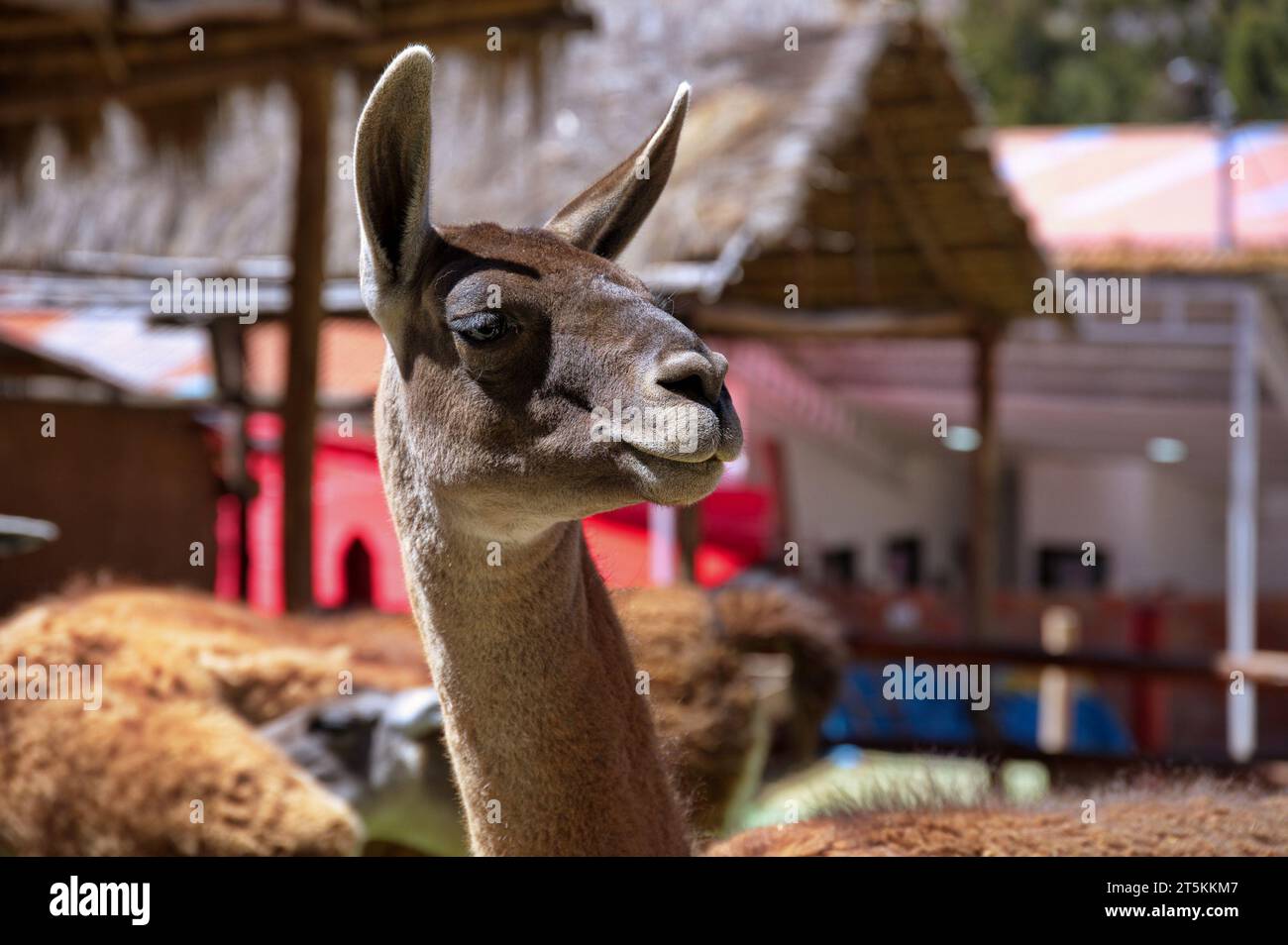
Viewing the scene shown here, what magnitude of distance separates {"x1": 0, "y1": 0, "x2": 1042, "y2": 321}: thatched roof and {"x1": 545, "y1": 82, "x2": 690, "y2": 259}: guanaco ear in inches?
127

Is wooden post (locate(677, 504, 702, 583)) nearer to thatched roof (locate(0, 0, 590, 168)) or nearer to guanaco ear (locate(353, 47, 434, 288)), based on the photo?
thatched roof (locate(0, 0, 590, 168))

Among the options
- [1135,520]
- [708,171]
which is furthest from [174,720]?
[1135,520]

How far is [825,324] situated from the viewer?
27.7 feet

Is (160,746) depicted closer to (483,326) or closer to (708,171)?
(483,326)

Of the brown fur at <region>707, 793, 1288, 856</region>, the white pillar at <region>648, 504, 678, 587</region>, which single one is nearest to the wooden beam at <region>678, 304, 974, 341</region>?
the white pillar at <region>648, 504, 678, 587</region>

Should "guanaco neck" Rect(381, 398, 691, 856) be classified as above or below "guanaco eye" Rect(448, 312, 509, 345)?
below

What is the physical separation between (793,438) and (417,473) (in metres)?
11.9

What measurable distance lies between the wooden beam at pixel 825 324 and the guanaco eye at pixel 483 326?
18.2ft

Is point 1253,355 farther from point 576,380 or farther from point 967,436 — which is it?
point 576,380

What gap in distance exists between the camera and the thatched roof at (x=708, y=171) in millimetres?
6203

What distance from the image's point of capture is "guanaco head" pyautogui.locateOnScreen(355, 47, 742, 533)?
1.68 metres

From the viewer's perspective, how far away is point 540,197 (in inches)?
262

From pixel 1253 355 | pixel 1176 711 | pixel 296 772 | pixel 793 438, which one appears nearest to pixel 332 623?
pixel 296 772

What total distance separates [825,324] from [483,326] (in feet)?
22.4
